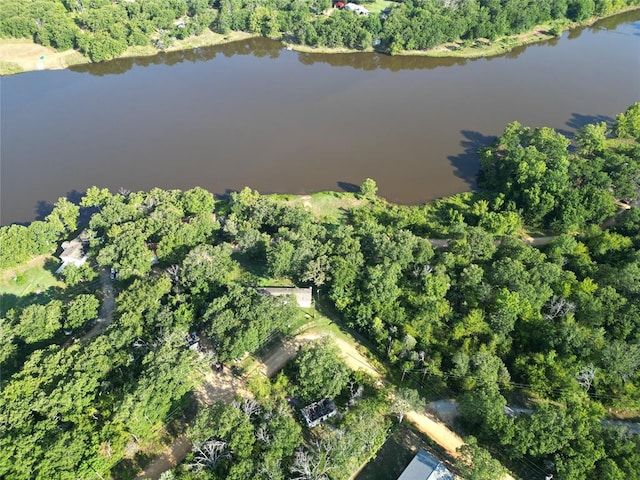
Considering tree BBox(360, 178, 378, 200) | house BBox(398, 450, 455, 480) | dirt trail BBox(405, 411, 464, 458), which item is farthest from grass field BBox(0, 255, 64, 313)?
house BBox(398, 450, 455, 480)

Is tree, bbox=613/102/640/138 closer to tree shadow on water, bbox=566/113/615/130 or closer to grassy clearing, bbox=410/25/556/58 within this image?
tree shadow on water, bbox=566/113/615/130

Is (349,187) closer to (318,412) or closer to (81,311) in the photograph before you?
(318,412)

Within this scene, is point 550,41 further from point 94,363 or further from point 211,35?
point 94,363

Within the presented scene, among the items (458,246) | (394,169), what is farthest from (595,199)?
(394,169)

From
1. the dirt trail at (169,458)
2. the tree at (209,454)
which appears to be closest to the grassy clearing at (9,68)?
the dirt trail at (169,458)

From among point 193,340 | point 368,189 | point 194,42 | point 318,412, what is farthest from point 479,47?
point 318,412
